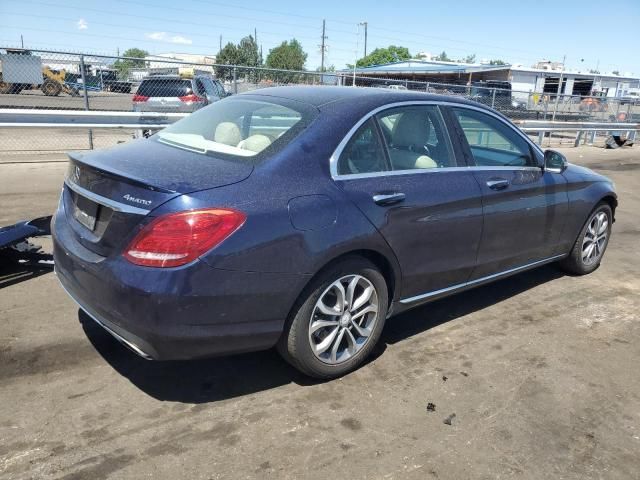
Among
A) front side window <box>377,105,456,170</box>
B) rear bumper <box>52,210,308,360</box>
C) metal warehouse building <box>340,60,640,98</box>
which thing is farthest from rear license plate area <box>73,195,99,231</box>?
metal warehouse building <box>340,60,640,98</box>

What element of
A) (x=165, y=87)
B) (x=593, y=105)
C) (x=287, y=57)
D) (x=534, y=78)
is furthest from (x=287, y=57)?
(x=165, y=87)

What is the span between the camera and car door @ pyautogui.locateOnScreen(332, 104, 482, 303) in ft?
10.4

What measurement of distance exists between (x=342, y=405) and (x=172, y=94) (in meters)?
11.9

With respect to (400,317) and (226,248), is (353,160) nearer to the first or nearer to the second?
(226,248)

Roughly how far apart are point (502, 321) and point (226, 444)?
250cm

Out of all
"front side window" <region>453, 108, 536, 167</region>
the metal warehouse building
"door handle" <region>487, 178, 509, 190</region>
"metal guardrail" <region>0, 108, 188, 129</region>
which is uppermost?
the metal warehouse building

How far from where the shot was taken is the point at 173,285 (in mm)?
2492

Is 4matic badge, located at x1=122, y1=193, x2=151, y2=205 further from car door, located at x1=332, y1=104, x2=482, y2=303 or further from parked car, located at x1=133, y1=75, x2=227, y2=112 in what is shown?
parked car, located at x1=133, y1=75, x2=227, y2=112

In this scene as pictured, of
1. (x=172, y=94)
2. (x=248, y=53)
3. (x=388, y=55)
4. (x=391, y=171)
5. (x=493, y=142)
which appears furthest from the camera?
(x=388, y=55)

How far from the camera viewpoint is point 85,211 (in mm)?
2947

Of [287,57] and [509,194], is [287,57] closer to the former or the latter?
[287,57]

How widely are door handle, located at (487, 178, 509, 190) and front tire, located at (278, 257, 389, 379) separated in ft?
4.01

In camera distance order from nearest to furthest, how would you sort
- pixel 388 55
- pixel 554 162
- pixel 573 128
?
pixel 554 162 → pixel 573 128 → pixel 388 55

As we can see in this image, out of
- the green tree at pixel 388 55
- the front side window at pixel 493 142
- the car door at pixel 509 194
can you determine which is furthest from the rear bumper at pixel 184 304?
the green tree at pixel 388 55
